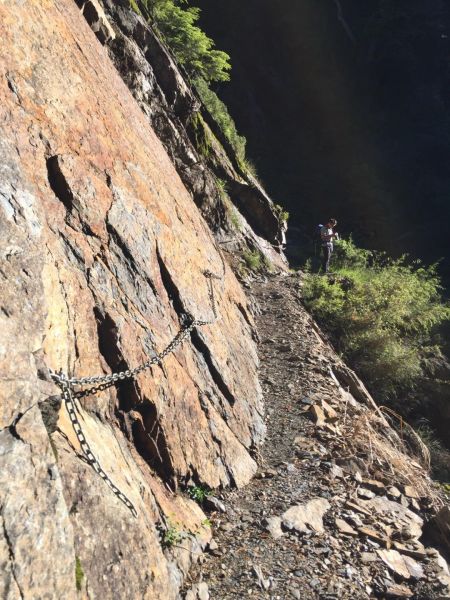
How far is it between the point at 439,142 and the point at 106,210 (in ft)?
96.9

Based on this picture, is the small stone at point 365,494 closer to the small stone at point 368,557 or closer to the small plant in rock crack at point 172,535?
the small stone at point 368,557

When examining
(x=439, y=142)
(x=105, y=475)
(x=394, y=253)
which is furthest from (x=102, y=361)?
(x=439, y=142)

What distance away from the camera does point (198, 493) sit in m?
4.75

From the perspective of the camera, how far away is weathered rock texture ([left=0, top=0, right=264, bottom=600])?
263 centimetres

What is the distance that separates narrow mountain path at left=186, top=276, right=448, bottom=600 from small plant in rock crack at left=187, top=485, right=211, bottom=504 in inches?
8.4

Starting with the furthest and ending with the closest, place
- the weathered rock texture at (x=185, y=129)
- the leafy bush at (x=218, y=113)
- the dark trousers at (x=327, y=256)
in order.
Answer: the leafy bush at (x=218, y=113), the dark trousers at (x=327, y=256), the weathered rock texture at (x=185, y=129)

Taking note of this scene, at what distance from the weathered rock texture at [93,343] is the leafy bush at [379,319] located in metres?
4.64

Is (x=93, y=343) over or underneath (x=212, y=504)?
over

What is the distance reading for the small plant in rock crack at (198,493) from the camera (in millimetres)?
4703

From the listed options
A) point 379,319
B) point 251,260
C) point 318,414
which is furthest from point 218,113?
point 318,414

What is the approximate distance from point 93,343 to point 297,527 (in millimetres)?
2916

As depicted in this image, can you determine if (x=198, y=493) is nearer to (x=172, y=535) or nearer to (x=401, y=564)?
(x=172, y=535)

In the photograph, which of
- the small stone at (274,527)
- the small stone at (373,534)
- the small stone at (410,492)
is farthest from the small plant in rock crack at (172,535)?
the small stone at (410,492)

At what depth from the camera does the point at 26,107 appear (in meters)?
4.92
